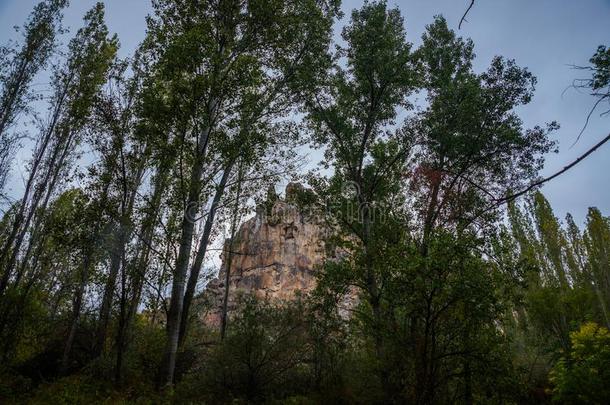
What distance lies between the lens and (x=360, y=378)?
9.41m

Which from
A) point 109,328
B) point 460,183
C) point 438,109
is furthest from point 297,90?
point 109,328

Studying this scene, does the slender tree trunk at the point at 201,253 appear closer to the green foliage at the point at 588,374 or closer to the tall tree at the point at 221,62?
the tall tree at the point at 221,62

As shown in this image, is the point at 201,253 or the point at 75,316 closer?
the point at 201,253

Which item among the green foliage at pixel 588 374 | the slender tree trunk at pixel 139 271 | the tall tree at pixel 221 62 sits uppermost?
the tall tree at pixel 221 62

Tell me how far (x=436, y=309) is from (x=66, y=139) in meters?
14.8

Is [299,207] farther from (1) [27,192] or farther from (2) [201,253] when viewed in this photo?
(1) [27,192]

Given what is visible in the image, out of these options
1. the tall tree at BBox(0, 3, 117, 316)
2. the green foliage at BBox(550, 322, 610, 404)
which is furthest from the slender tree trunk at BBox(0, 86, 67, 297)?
the green foliage at BBox(550, 322, 610, 404)

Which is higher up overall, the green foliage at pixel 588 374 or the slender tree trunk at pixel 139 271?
the slender tree trunk at pixel 139 271

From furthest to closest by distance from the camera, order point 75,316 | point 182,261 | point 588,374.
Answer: point 75,316 < point 588,374 < point 182,261

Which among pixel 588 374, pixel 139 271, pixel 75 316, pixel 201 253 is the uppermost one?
pixel 201 253

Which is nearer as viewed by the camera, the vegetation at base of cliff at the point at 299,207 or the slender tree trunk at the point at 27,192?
the vegetation at base of cliff at the point at 299,207

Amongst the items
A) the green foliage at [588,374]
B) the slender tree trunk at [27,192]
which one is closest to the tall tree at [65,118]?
the slender tree trunk at [27,192]

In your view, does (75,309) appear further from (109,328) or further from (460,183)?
A: (460,183)

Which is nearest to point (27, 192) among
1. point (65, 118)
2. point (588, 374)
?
point (65, 118)
